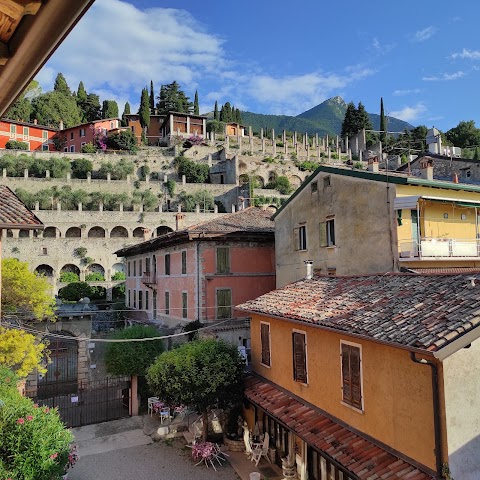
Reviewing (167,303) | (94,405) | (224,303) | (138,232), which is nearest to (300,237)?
(224,303)

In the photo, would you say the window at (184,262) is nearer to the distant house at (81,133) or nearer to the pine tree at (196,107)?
the distant house at (81,133)

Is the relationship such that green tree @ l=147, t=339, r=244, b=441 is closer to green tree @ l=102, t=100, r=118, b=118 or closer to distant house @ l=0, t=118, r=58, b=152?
distant house @ l=0, t=118, r=58, b=152

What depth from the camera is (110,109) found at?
8075cm

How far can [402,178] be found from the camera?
16.2m

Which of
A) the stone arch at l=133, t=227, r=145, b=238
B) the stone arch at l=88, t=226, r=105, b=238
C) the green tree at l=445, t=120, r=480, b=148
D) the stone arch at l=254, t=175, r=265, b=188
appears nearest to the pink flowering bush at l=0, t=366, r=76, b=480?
the stone arch at l=133, t=227, r=145, b=238

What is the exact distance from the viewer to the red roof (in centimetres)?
832

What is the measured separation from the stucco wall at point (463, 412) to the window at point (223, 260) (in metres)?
17.3

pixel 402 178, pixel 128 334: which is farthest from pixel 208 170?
pixel 402 178

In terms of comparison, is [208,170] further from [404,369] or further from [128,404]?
[404,369]

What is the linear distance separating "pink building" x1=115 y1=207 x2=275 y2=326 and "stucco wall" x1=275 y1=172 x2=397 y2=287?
2914 mm

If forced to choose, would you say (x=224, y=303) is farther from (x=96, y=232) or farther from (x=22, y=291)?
(x=96, y=232)

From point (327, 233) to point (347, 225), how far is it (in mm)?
1552

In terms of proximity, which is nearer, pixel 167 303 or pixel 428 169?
pixel 428 169

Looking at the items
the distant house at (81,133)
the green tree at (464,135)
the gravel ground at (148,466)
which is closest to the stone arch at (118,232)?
the distant house at (81,133)
